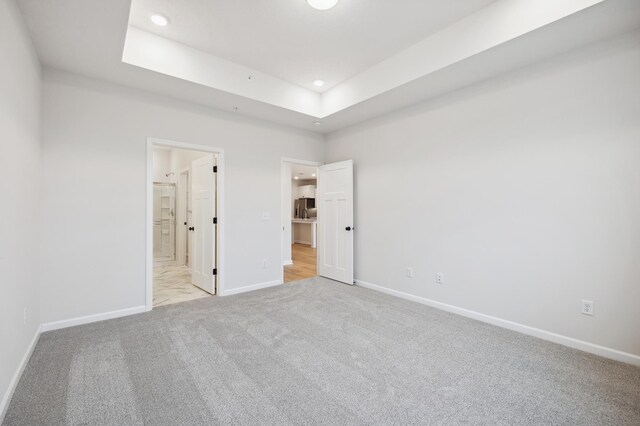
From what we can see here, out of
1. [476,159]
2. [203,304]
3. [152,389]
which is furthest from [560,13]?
[203,304]

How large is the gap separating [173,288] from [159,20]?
356 centimetres

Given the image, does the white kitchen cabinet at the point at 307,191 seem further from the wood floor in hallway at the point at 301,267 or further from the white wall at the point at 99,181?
the white wall at the point at 99,181

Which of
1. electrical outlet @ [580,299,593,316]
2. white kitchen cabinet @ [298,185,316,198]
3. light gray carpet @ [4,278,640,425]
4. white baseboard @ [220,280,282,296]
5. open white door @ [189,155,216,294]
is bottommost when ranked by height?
light gray carpet @ [4,278,640,425]

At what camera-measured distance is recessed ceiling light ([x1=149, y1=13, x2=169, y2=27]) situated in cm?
260

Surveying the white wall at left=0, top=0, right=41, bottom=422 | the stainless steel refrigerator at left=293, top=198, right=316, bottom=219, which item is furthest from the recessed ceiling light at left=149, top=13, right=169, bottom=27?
the stainless steel refrigerator at left=293, top=198, right=316, bottom=219

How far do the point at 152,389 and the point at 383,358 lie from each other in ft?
5.60

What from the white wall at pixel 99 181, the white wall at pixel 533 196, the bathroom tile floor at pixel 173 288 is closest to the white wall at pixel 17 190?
the white wall at pixel 99 181

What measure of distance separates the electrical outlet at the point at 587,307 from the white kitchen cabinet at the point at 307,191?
855cm

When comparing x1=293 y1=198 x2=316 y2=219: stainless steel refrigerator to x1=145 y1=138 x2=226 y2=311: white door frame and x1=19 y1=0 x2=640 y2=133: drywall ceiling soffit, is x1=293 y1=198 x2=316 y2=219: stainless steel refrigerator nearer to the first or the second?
x1=145 y1=138 x2=226 y2=311: white door frame

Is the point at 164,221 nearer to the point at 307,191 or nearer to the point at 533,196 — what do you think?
the point at 307,191

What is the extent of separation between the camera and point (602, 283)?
2.42m

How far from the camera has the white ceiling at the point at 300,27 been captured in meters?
2.47

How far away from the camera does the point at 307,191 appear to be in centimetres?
1075

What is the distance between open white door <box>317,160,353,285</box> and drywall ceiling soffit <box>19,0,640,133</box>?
1.25m
